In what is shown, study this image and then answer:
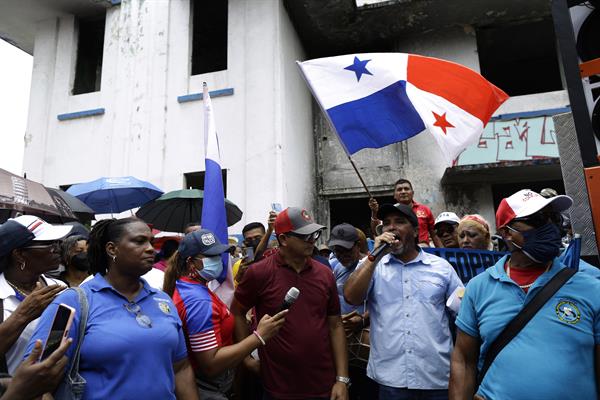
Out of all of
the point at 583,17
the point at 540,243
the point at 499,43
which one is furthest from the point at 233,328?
the point at 499,43

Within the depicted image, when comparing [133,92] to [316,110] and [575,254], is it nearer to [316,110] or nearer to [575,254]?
[316,110]

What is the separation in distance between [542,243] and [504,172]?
7.26m

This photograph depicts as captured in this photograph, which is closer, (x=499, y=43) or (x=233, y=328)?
(x=233, y=328)

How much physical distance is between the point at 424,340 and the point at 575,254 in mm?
997

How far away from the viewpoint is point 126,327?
193cm

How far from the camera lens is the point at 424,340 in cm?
263

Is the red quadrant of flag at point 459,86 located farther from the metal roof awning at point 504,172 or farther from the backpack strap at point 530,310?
the metal roof awning at point 504,172

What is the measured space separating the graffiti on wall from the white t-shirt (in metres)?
8.00

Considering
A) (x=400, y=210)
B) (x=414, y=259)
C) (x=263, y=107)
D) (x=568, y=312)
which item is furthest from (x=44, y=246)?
(x=263, y=107)

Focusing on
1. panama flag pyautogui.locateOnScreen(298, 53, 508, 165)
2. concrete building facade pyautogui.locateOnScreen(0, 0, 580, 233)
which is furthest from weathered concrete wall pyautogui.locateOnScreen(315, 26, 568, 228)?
panama flag pyautogui.locateOnScreen(298, 53, 508, 165)

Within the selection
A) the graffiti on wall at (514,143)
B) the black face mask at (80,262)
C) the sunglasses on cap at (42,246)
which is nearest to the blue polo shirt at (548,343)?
the sunglasses on cap at (42,246)

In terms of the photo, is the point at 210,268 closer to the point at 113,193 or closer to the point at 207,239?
the point at 207,239

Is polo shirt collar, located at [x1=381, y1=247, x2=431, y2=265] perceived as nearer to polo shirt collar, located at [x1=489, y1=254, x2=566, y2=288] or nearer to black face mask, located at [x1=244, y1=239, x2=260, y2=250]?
polo shirt collar, located at [x1=489, y1=254, x2=566, y2=288]

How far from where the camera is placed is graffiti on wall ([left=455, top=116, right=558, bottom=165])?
853 cm
